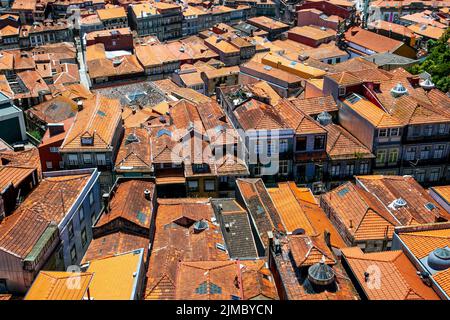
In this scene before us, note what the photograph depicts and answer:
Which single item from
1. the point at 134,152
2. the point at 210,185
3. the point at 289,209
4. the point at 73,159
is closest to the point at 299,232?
the point at 289,209


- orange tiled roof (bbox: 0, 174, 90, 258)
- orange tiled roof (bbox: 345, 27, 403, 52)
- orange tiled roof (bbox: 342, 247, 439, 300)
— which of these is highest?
orange tiled roof (bbox: 345, 27, 403, 52)

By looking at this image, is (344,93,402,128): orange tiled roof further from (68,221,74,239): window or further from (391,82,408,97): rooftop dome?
(68,221,74,239): window

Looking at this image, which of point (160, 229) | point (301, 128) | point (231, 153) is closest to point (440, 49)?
point (301, 128)

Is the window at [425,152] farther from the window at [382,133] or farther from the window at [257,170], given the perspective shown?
the window at [257,170]

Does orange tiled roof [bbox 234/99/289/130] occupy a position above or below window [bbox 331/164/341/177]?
above

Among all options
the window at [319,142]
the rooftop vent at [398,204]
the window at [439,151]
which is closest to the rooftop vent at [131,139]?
the window at [319,142]

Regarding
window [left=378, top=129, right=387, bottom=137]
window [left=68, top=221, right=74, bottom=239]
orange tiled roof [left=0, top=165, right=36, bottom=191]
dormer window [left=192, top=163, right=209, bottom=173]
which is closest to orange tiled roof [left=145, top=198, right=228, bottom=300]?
dormer window [left=192, top=163, right=209, bottom=173]
